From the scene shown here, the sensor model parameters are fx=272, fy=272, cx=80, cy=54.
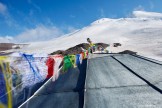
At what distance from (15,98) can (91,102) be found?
4.59 meters

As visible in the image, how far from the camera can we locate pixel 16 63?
10.2m

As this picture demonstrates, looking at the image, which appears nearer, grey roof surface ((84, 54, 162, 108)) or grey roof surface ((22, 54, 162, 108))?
grey roof surface ((84, 54, 162, 108))

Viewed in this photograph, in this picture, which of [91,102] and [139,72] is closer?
[91,102]

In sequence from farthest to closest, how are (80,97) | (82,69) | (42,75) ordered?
1. (82,69)
2. (80,97)
3. (42,75)

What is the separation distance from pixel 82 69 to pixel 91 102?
11.4 m

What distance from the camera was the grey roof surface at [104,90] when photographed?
50.1ft

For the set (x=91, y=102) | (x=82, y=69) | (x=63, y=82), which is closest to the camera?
(x=91, y=102)

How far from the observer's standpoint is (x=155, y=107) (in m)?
13.9

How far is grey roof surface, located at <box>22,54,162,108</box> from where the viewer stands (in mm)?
15266

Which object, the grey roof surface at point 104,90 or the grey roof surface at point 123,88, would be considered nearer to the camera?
the grey roof surface at point 123,88

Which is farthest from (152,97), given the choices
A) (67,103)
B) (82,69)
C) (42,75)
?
(82,69)

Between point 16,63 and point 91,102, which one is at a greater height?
point 16,63

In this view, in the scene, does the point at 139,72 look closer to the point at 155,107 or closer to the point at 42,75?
the point at 155,107

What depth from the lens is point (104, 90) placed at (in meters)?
18.1
